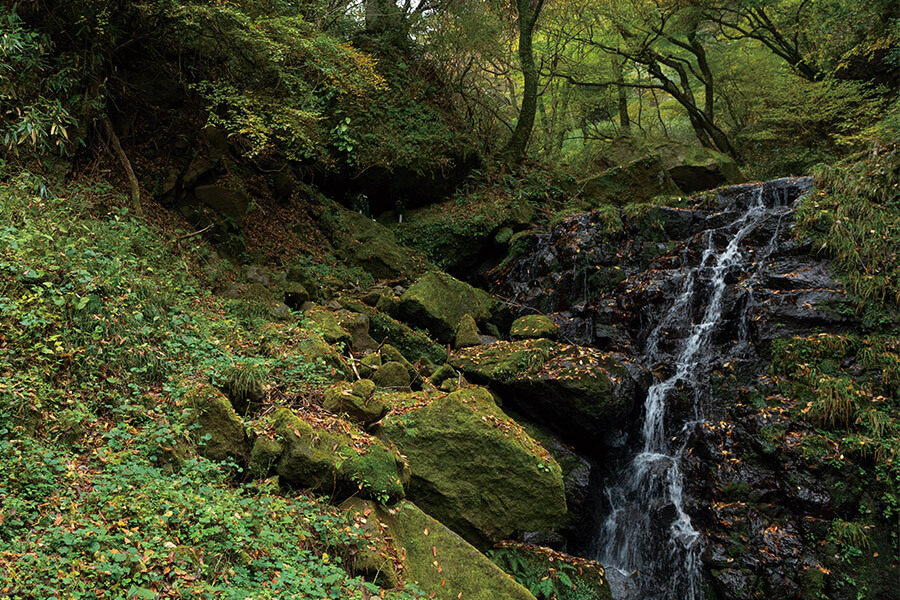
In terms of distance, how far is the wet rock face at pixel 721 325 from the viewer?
6160 mm

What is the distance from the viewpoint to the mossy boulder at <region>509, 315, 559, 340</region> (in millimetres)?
9016

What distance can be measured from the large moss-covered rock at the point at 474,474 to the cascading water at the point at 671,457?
80.7 inches

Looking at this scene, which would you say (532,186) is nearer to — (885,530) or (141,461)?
(885,530)

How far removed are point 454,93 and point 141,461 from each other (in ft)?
43.4

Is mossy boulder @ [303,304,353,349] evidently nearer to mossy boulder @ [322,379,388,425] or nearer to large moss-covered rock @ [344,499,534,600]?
mossy boulder @ [322,379,388,425]

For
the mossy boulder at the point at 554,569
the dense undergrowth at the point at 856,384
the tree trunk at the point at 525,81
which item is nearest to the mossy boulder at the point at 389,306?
the mossy boulder at the point at 554,569

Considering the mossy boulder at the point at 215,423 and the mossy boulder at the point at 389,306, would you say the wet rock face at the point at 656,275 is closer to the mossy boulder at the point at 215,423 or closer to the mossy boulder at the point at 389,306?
the mossy boulder at the point at 389,306

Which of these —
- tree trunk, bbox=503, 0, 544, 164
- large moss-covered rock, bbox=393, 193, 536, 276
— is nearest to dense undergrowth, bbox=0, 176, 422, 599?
large moss-covered rock, bbox=393, 193, 536, 276

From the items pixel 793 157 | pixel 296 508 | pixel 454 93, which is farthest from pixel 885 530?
pixel 454 93

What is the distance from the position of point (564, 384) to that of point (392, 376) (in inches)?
99.2

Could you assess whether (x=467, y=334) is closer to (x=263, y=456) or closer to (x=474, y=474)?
(x=474, y=474)

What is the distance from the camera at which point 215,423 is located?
411 cm

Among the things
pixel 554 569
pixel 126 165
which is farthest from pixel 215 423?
pixel 126 165

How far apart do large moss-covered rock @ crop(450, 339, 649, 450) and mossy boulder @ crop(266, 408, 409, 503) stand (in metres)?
3.39
